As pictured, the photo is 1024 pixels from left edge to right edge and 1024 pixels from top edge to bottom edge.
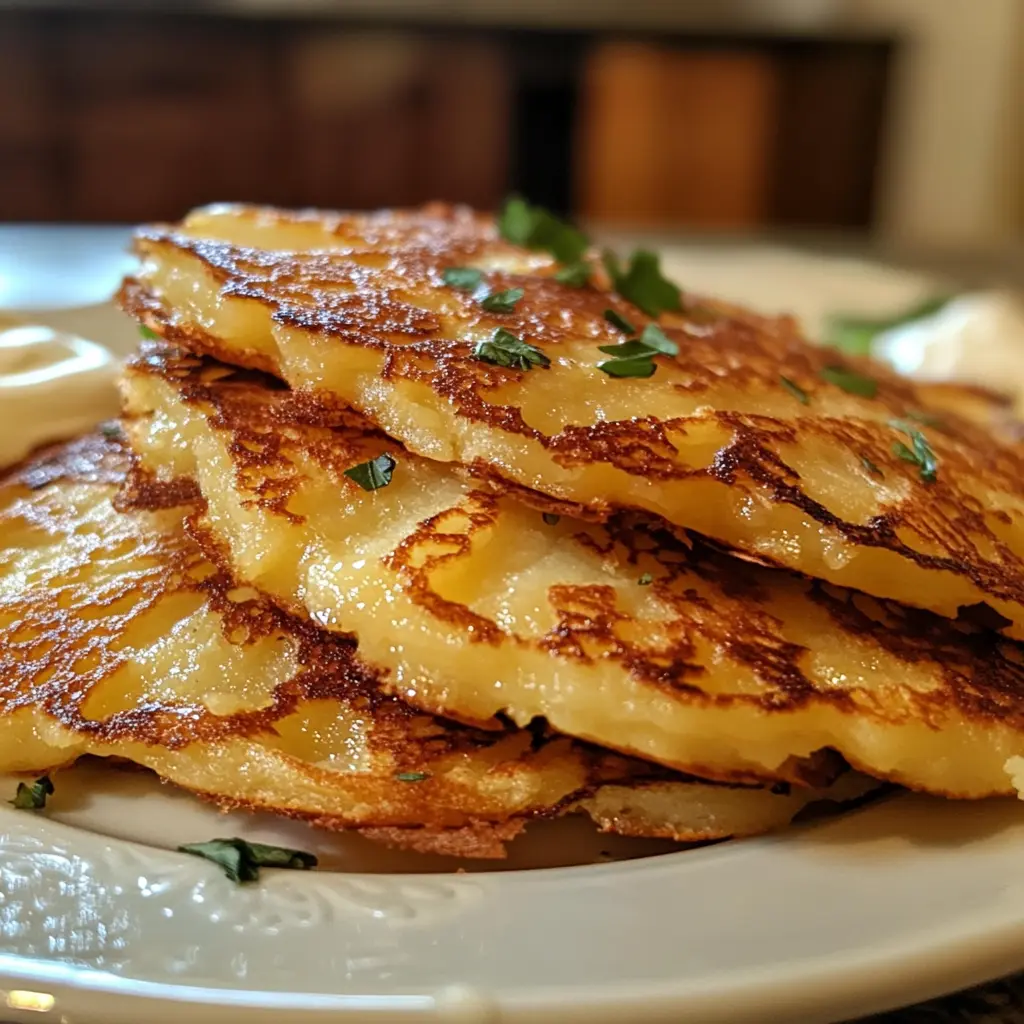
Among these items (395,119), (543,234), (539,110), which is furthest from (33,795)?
(539,110)

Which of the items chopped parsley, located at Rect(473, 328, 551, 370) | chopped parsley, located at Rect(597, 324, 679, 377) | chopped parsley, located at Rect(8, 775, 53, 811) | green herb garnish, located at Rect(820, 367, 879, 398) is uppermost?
chopped parsley, located at Rect(473, 328, 551, 370)

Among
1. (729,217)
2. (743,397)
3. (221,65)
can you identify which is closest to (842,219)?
(729,217)

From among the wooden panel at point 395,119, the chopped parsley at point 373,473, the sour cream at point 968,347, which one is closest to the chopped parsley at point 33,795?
the chopped parsley at point 373,473

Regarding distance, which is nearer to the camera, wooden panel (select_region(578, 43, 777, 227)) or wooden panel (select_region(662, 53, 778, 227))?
wooden panel (select_region(578, 43, 777, 227))

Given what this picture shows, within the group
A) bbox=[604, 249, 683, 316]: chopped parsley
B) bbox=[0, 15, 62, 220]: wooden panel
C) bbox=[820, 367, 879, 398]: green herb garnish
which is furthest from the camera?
bbox=[0, 15, 62, 220]: wooden panel

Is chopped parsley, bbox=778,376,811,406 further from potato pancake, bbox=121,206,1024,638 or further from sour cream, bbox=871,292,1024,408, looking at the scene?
sour cream, bbox=871,292,1024,408

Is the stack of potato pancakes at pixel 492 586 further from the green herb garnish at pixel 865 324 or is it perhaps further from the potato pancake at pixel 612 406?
the green herb garnish at pixel 865 324

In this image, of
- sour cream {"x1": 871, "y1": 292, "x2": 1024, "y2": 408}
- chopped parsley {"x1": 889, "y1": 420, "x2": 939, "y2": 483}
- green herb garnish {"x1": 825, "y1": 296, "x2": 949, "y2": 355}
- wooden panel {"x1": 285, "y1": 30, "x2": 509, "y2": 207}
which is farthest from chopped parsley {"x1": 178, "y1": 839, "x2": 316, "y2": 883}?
wooden panel {"x1": 285, "y1": 30, "x2": 509, "y2": 207}
